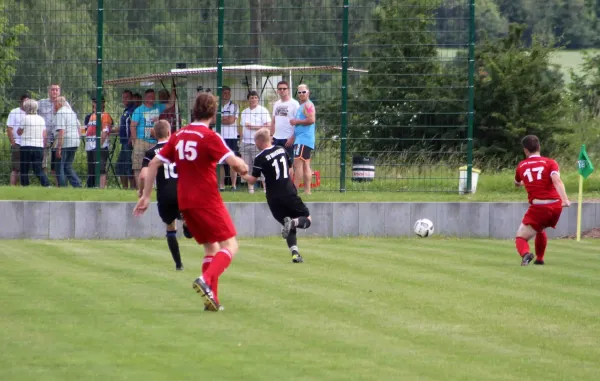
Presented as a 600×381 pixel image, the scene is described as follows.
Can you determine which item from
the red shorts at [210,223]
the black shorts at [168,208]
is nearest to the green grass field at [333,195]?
the black shorts at [168,208]

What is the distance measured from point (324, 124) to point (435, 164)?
219cm

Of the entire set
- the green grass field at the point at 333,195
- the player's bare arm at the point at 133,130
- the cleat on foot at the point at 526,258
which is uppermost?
the player's bare arm at the point at 133,130

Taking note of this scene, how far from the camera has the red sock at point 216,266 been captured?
32.3 feet

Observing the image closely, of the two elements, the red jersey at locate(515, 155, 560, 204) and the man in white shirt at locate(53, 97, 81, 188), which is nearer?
the red jersey at locate(515, 155, 560, 204)

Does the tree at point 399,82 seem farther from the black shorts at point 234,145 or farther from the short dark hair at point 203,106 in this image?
the short dark hair at point 203,106

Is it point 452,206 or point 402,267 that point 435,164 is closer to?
point 452,206

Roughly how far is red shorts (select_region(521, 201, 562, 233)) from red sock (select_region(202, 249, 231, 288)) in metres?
5.79

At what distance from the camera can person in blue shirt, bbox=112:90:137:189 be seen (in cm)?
2019

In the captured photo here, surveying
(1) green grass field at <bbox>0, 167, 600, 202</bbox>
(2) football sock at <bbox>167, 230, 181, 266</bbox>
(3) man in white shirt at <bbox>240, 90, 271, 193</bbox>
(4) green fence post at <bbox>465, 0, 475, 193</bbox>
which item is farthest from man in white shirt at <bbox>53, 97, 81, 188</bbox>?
(2) football sock at <bbox>167, 230, 181, 266</bbox>

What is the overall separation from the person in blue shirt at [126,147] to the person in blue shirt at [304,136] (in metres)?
3.16

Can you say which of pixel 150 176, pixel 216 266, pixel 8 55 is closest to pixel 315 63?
pixel 8 55

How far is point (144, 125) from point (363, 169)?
4.18 m

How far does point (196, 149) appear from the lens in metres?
9.94

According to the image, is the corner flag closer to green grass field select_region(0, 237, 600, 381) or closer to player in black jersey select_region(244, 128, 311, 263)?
green grass field select_region(0, 237, 600, 381)
